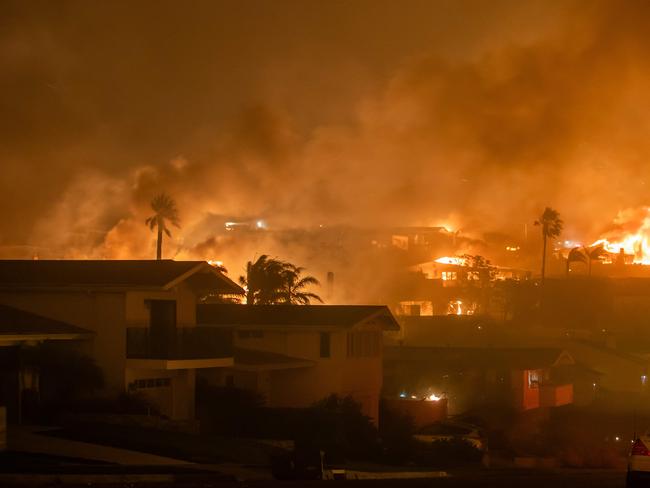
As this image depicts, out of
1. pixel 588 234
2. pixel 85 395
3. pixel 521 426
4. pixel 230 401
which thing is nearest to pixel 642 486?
pixel 85 395

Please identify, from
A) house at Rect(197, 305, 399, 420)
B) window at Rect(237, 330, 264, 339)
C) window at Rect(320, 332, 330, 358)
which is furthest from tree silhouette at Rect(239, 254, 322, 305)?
window at Rect(320, 332, 330, 358)

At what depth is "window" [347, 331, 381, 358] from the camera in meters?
→ 40.3

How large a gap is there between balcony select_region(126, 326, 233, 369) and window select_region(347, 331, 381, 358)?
580 cm

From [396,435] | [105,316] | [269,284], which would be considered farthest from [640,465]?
[269,284]

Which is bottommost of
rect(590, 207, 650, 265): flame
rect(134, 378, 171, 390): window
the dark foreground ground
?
the dark foreground ground

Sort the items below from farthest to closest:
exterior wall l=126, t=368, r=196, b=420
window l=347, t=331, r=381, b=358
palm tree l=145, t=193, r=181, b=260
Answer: palm tree l=145, t=193, r=181, b=260
window l=347, t=331, r=381, b=358
exterior wall l=126, t=368, r=196, b=420

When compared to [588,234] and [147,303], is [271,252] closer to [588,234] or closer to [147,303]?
[588,234]

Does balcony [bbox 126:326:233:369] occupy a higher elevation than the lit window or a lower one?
higher

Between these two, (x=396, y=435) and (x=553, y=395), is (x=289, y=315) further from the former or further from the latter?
(x=553, y=395)

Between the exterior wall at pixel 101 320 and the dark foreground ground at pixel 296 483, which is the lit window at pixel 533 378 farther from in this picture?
the dark foreground ground at pixel 296 483

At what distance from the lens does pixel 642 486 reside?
1647 centimetres

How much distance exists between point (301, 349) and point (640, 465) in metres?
23.5

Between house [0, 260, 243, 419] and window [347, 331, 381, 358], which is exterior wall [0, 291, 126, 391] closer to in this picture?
house [0, 260, 243, 419]

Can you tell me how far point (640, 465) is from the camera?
53.9ft
